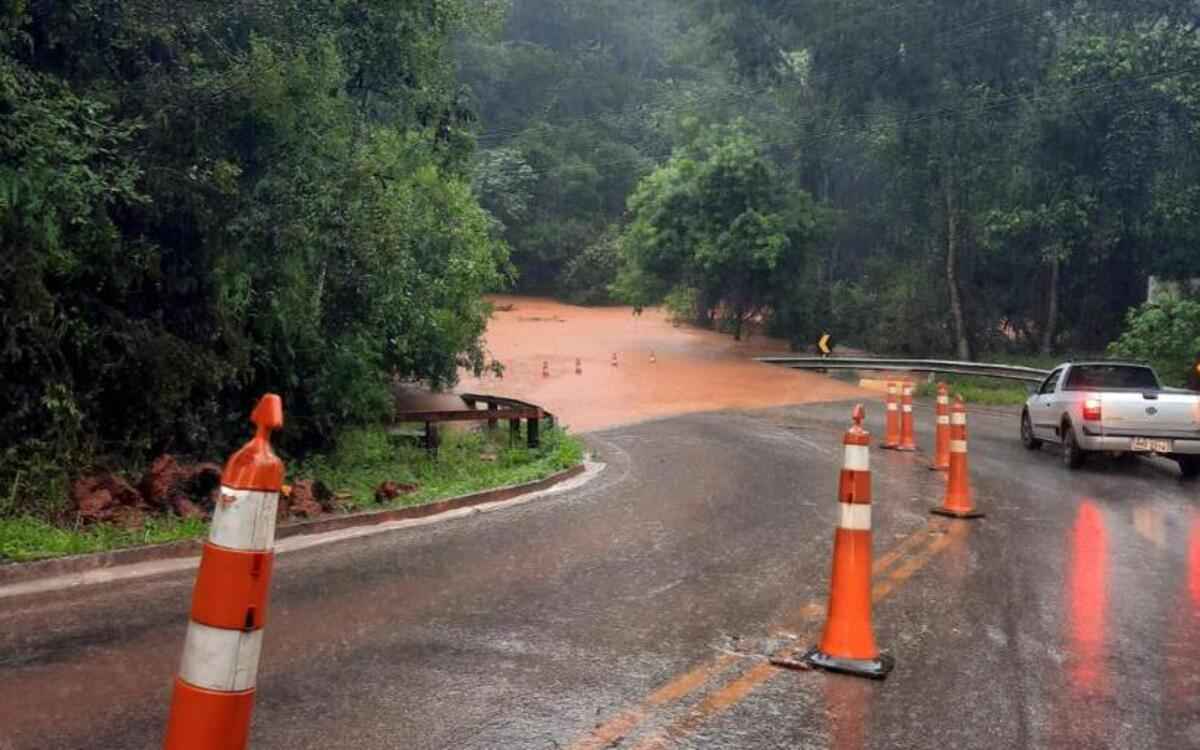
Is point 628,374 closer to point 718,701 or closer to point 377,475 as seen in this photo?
point 377,475

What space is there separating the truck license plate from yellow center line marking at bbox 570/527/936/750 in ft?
32.2

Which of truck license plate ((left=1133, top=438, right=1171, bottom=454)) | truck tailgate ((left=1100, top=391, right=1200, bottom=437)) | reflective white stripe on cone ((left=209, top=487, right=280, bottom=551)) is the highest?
reflective white stripe on cone ((left=209, top=487, right=280, bottom=551))

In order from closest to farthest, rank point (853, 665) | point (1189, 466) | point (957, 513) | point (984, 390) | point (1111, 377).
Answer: point (853, 665) < point (957, 513) < point (1189, 466) < point (1111, 377) < point (984, 390)

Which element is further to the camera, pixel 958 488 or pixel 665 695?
pixel 958 488

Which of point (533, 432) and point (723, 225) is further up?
point (723, 225)

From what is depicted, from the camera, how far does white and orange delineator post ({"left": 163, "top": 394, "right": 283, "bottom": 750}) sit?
120 inches

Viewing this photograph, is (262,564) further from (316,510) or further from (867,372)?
(867,372)

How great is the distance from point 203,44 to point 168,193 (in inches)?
75.0

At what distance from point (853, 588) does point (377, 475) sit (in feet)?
29.4

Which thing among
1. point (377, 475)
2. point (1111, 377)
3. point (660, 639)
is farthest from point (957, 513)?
point (1111, 377)

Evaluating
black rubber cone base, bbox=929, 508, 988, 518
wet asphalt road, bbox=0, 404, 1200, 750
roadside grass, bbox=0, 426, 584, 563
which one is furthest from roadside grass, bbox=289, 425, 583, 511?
black rubber cone base, bbox=929, 508, 988, 518

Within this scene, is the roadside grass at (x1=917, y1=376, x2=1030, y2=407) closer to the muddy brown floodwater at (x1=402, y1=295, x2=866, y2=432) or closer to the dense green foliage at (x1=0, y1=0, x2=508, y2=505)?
the muddy brown floodwater at (x1=402, y1=295, x2=866, y2=432)

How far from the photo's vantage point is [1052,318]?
121ft

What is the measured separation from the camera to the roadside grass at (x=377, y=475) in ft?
30.0
